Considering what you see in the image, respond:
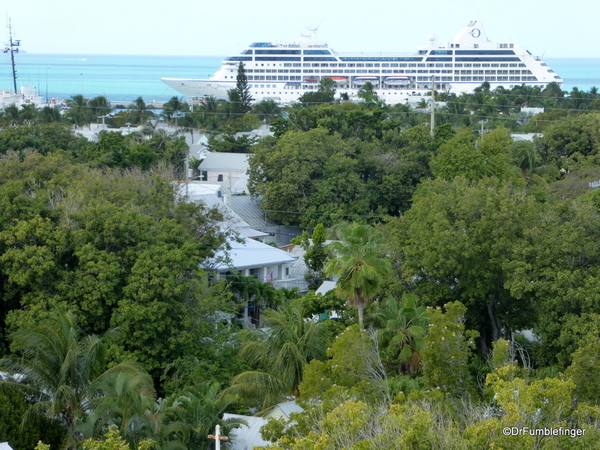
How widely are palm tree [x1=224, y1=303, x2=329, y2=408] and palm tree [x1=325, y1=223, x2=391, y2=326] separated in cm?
124

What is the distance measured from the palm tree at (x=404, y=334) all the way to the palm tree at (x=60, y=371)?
5880mm

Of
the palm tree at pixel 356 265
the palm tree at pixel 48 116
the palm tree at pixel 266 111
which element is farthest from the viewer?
the palm tree at pixel 266 111

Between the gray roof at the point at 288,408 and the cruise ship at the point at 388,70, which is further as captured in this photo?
the cruise ship at the point at 388,70

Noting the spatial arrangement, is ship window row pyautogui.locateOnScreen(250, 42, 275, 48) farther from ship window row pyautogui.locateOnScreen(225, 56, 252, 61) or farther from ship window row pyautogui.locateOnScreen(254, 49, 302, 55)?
ship window row pyautogui.locateOnScreen(225, 56, 252, 61)

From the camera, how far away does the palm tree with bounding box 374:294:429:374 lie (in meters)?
17.5

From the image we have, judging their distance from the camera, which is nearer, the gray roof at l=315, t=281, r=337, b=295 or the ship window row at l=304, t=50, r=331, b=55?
the gray roof at l=315, t=281, r=337, b=295

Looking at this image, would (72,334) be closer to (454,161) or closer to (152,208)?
(152,208)

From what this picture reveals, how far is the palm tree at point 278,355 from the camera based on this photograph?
16875mm

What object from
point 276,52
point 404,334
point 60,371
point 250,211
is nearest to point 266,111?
point 276,52

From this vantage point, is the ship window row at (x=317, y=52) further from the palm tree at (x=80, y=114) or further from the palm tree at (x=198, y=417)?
the palm tree at (x=198, y=417)

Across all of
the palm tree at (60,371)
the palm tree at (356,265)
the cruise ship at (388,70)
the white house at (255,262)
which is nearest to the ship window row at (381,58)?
the cruise ship at (388,70)

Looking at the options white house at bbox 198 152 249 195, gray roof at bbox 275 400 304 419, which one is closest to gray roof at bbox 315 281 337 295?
gray roof at bbox 275 400 304 419

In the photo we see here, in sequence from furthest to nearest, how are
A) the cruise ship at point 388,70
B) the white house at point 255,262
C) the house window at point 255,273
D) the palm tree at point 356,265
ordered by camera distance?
the cruise ship at point 388,70 < the house window at point 255,273 < the white house at point 255,262 < the palm tree at point 356,265

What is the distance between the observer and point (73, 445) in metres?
14.0
